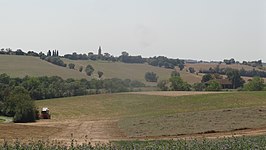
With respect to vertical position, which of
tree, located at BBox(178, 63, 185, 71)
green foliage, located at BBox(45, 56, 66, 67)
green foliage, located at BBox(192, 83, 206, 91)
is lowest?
green foliage, located at BBox(192, 83, 206, 91)

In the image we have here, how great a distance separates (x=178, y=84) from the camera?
103 meters

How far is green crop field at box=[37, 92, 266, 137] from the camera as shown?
3994 centimetres

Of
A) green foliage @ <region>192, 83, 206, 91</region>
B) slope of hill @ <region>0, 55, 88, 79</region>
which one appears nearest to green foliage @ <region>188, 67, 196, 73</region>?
green foliage @ <region>192, 83, 206, 91</region>

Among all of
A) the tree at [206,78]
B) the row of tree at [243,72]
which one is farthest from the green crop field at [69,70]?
the row of tree at [243,72]

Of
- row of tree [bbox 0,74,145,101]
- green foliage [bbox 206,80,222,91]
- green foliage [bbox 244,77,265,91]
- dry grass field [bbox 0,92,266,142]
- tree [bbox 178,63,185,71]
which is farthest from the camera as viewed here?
tree [bbox 178,63,185,71]

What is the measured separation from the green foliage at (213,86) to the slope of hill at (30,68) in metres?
30.0

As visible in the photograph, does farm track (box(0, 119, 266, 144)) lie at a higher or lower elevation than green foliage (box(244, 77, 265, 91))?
lower

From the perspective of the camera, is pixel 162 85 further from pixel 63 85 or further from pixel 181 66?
pixel 181 66

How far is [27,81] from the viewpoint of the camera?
3617 inches

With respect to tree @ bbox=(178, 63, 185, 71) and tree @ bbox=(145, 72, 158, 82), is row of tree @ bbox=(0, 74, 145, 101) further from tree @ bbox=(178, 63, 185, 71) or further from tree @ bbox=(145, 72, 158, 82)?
tree @ bbox=(178, 63, 185, 71)

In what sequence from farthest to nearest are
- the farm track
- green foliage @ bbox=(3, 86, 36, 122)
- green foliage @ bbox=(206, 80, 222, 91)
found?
green foliage @ bbox=(206, 80, 222, 91) < green foliage @ bbox=(3, 86, 36, 122) < the farm track

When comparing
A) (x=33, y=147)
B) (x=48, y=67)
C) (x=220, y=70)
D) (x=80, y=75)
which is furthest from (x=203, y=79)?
(x=33, y=147)

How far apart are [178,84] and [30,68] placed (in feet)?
134

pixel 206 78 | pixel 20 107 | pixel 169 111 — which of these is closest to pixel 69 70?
pixel 206 78
